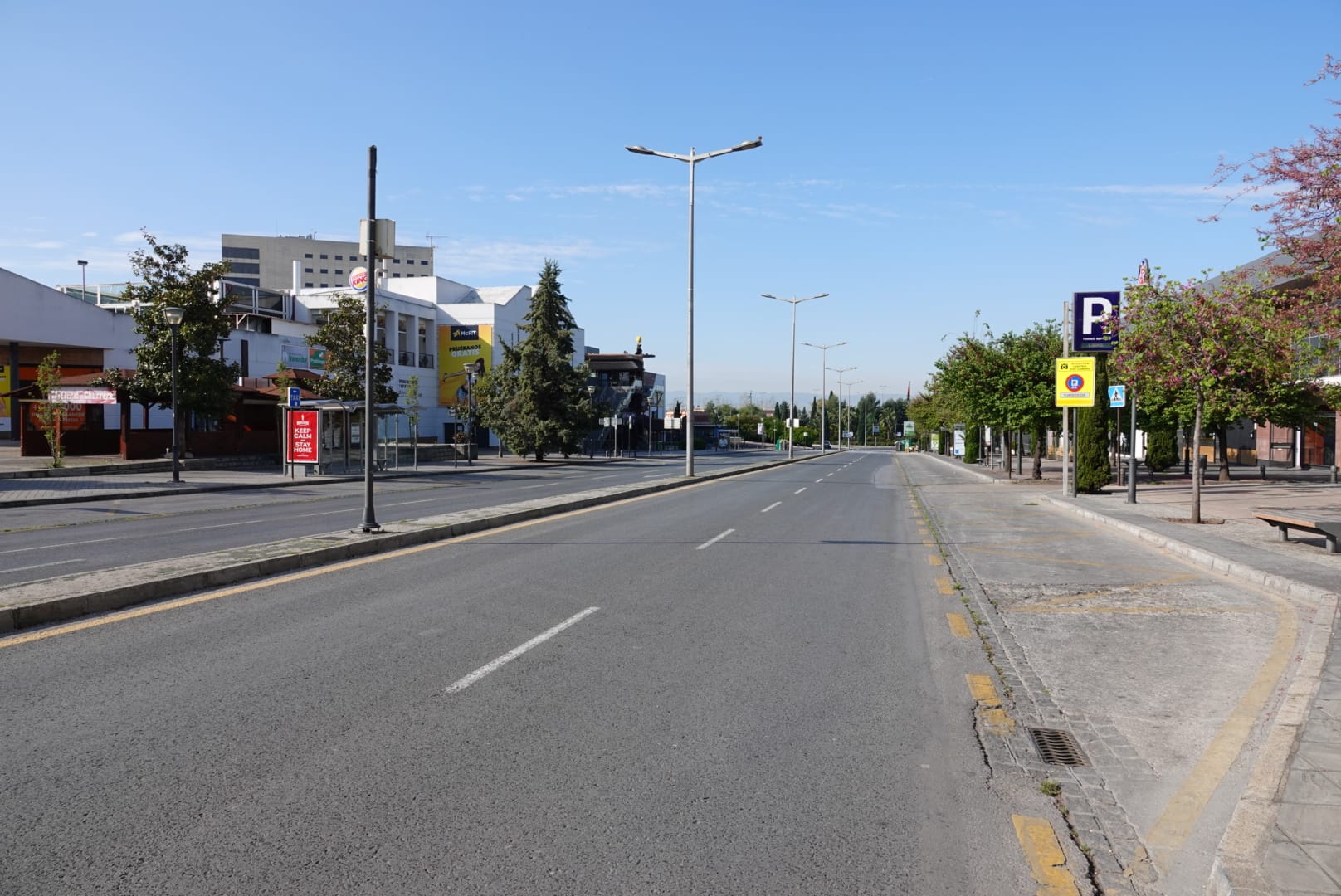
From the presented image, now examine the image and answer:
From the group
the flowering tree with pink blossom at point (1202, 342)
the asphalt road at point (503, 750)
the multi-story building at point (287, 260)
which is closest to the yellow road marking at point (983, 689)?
the asphalt road at point (503, 750)

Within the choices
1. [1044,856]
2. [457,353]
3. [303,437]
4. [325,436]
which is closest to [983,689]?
[1044,856]

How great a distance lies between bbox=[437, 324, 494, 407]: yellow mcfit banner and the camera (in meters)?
71.8

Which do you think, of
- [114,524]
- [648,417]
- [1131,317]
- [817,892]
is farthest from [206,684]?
[648,417]

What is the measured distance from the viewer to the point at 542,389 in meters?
51.1

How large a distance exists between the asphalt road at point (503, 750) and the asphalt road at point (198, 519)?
4156 millimetres

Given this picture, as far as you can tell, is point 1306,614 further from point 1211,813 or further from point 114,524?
point 114,524

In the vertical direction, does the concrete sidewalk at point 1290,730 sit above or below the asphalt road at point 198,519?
above

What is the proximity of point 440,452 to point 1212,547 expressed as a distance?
147 feet

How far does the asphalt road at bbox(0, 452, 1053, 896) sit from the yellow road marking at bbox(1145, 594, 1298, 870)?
21.9 inches

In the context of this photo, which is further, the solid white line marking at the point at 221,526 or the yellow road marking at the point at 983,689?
the solid white line marking at the point at 221,526

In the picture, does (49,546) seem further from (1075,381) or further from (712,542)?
(1075,381)

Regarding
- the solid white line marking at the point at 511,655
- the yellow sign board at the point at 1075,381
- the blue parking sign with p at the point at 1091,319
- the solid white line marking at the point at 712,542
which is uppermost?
the blue parking sign with p at the point at 1091,319

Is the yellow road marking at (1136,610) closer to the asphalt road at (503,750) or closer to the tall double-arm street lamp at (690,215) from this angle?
the asphalt road at (503,750)

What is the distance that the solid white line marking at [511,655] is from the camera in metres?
5.87
